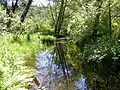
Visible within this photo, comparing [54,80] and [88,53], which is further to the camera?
[88,53]

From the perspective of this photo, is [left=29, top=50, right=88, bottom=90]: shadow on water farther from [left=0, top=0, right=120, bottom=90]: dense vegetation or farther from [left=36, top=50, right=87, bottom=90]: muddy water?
[left=0, top=0, right=120, bottom=90]: dense vegetation

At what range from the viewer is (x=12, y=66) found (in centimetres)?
1038

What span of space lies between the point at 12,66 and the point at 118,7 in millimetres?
9902

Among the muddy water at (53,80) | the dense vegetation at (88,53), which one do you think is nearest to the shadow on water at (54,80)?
the muddy water at (53,80)

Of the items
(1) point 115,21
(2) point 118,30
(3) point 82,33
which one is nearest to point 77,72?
(2) point 118,30

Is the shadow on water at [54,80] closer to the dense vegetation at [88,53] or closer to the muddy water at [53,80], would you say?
the muddy water at [53,80]

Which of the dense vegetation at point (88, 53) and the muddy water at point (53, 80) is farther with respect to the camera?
the muddy water at point (53, 80)

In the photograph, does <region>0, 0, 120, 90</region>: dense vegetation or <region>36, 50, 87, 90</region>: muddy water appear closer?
<region>0, 0, 120, 90</region>: dense vegetation

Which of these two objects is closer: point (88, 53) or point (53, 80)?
point (53, 80)

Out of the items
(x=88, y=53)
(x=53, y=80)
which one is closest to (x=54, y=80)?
(x=53, y=80)

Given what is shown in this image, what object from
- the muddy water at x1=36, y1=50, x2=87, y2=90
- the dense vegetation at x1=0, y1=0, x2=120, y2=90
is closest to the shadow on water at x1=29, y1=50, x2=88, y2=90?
the muddy water at x1=36, y1=50, x2=87, y2=90

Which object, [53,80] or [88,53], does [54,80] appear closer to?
[53,80]

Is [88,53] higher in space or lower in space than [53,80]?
higher

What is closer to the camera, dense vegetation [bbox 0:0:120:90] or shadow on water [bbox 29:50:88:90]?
dense vegetation [bbox 0:0:120:90]
